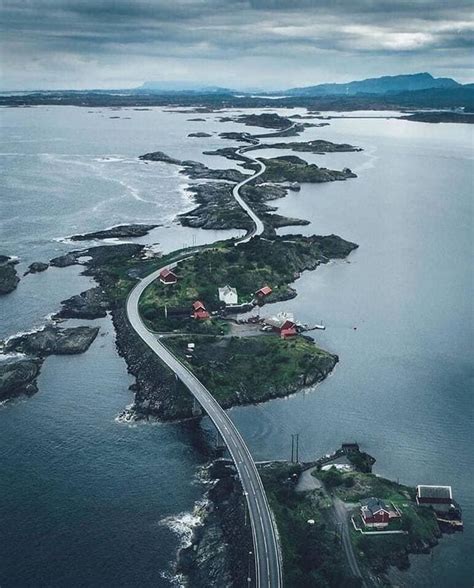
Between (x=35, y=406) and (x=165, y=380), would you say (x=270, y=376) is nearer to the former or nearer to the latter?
(x=165, y=380)

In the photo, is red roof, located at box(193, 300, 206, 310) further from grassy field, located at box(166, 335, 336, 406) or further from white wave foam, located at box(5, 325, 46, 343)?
white wave foam, located at box(5, 325, 46, 343)

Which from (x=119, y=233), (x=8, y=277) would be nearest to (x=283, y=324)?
(x=8, y=277)

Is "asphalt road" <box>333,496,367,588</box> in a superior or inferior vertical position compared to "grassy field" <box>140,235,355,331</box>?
inferior

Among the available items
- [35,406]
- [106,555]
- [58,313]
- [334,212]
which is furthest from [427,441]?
[334,212]

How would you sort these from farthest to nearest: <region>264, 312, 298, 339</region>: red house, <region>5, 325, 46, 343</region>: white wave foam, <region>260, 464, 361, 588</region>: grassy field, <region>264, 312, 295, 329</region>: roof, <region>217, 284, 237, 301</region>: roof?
1. <region>217, 284, 237, 301</region>: roof
2. <region>5, 325, 46, 343</region>: white wave foam
3. <region>264, 312, 295, 329</region>: roof
4. <region>264, 312, 298, 339</region>: red house
5. <region>260, 464, 361, 588</region>: grassy field

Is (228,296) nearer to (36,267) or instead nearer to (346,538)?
(36,267)

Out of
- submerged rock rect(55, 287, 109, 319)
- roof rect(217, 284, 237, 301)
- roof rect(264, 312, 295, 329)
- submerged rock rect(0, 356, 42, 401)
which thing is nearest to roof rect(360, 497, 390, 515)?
roof rect(264, 312, 295, 329)

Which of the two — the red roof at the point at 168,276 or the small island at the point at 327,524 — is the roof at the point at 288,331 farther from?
the small island at the point at 327,524
